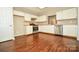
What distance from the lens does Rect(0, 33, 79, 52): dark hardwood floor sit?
3.49 ft

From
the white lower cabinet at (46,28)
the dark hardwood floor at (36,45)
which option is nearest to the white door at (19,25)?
the dark hardwood floor at (36,45)

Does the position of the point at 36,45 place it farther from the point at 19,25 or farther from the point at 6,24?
the point at 6,24

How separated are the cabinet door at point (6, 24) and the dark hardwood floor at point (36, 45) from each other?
10 cm

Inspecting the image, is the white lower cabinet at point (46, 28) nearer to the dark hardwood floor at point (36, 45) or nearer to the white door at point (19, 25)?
the dark hardwood floor at point (36, 45)

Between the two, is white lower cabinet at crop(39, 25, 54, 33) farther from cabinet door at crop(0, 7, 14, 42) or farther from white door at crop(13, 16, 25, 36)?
cabinet door at crop(0, 7, 14, 42)

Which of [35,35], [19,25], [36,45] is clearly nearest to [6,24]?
[19,25]

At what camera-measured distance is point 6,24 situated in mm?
1496

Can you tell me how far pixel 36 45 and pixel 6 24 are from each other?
0.70m

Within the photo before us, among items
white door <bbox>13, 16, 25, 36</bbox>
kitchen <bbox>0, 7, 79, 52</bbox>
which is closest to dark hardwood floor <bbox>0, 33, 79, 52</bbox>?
kitchen <bbox>0, 7, 79, 52</bbox>

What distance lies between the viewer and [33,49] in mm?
1075
